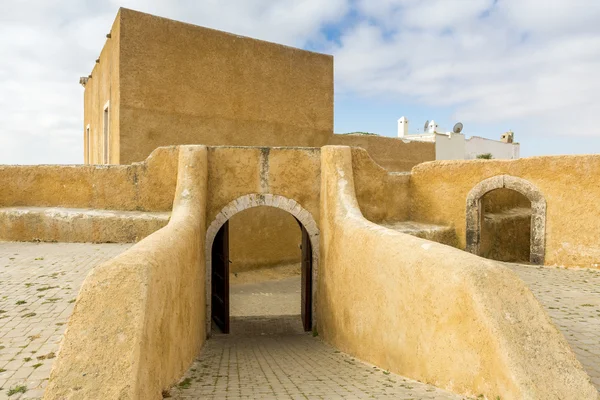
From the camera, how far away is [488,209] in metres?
14.1

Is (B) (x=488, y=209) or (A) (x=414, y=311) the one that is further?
(B) (x=488, y=209)

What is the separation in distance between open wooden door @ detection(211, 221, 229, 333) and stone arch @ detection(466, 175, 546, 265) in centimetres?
574

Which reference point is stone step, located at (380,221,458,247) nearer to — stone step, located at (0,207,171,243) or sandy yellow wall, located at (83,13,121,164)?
stone step, located at (0,207,171,243)

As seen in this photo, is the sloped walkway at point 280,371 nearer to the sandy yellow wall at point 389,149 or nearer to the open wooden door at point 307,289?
the open wooden door at point 307,289

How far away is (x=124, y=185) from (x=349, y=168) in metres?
4.65

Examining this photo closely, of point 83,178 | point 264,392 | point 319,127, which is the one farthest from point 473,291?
point 319,127

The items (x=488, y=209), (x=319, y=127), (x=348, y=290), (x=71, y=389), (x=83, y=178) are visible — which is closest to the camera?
(x=71, y=389)

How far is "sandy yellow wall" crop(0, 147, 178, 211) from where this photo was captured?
9000 millimetres

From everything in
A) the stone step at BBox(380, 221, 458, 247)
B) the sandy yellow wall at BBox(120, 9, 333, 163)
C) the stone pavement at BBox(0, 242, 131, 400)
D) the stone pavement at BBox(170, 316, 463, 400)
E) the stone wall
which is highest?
the sandy yellow wall at BBox(120, 9, 333, 163)

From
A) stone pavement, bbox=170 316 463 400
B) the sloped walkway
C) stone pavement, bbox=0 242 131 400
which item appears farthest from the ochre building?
stone pavement, bbox=170 316 463 400

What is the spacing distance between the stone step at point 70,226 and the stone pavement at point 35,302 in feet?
0.64

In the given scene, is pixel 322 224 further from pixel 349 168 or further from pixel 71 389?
pixel 71 389

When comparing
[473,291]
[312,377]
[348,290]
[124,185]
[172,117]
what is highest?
[172,117]

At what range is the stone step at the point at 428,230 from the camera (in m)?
9.59
